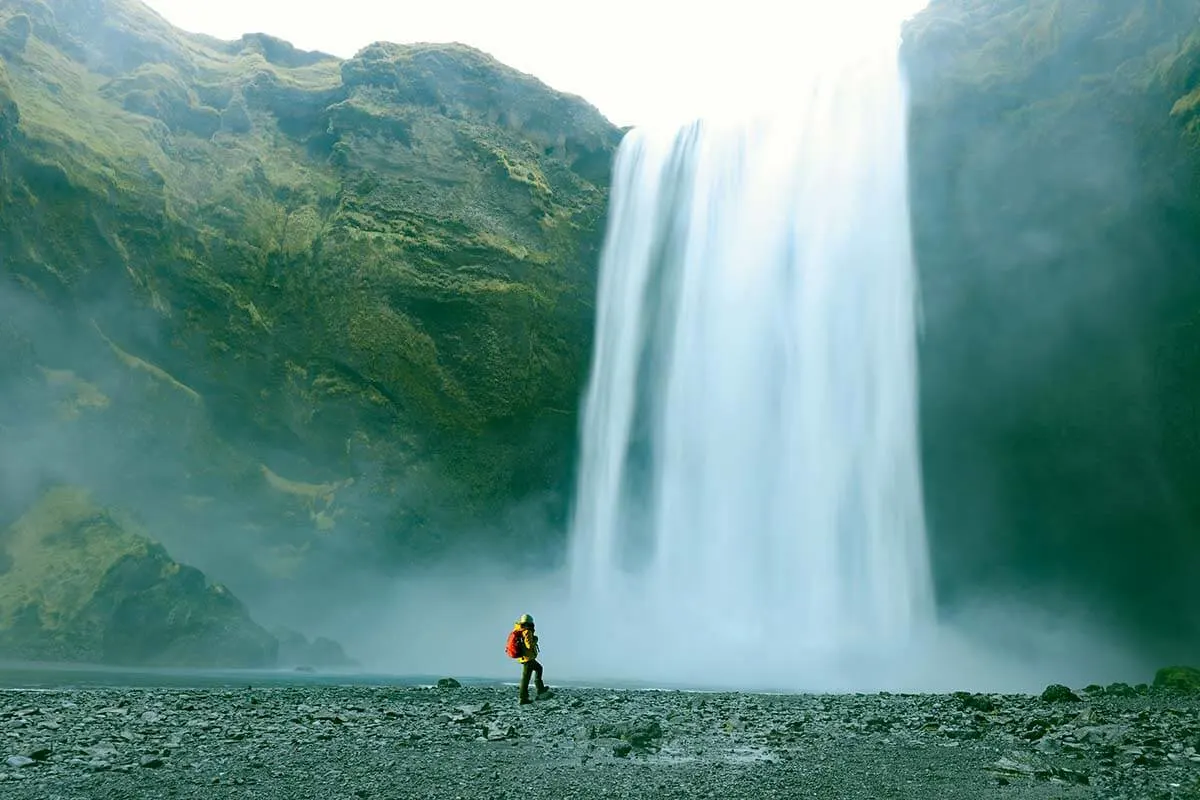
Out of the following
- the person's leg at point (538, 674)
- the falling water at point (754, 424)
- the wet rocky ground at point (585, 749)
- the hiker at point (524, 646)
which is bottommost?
the wet rocky ground at point (585, 749)

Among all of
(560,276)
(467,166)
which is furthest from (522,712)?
(467,166)

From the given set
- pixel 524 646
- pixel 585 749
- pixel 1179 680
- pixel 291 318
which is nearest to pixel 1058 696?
pixel 1179 680

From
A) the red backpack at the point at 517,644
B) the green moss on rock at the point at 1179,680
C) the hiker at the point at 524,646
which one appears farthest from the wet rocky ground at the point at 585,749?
the green moss on rock at the point at 1179,680

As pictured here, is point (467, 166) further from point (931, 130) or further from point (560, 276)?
point (931, 130)

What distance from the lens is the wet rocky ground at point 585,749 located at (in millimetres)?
6539

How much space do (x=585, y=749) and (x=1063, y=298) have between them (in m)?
21.3

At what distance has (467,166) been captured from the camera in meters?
32.1

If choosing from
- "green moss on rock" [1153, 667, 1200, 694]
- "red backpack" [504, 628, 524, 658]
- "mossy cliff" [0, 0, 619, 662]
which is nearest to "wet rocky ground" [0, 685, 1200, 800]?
"red backpack" [504, 628, 524, 658]

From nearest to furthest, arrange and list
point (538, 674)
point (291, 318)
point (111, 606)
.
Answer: point (538, 674), point (111, 606), point (291, 318)

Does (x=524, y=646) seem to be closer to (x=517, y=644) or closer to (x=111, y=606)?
(x=517, y=644)

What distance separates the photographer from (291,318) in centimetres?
3069

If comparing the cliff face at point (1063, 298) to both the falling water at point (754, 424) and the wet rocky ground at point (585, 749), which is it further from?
the wet rocky ground at point (585, 749)

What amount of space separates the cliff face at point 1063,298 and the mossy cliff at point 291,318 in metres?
11.9

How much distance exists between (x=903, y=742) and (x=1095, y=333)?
62.9ft
